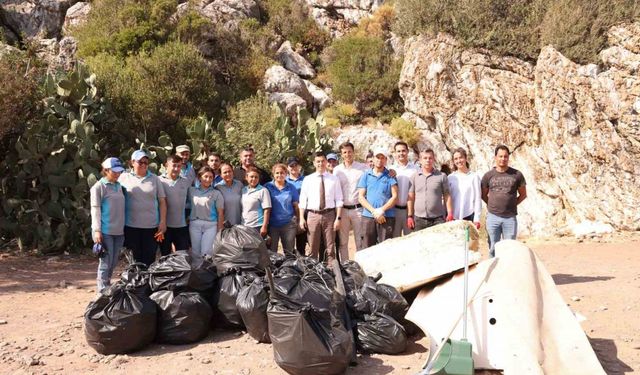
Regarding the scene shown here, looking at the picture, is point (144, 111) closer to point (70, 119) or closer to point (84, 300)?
point (70, 119)

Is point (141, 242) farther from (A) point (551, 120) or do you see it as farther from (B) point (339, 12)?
(B) point (339, 12)

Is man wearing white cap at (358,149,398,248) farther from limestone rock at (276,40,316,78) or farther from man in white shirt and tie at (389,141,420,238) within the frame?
limestone rock at (276,40,316,78)

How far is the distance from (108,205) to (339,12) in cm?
2041

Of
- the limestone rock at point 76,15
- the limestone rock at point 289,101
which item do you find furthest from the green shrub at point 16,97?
the limestone rock at point 76,15

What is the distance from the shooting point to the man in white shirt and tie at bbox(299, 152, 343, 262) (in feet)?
20.4

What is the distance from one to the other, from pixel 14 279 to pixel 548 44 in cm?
1164

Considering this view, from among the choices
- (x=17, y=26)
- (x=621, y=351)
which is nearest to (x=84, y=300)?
(x=621, y=351)

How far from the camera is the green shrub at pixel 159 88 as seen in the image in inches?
482

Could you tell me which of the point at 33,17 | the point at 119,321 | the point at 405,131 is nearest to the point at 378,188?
the point at 119,321

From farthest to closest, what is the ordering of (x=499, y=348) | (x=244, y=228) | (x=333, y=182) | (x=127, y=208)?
(x=333, y=182) < (x=127, y=208) < (x=244, y=228) < (x=499, y=348)

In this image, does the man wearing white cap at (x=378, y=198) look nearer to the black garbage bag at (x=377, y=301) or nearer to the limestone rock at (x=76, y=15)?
the black garbage bag at (x=377, y=301)

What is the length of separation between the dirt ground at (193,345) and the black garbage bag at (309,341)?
23 centimetres

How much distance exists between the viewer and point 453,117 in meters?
13.9

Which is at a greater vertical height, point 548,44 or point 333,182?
point 548,44
